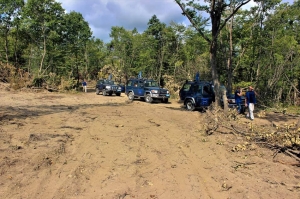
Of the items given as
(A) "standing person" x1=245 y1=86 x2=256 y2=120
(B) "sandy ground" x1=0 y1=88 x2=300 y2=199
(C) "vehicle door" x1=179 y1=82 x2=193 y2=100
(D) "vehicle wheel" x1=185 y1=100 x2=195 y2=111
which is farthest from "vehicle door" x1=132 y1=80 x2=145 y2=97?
(B) "sandy ground" x1=0 y1=88 x2=300 y2=199

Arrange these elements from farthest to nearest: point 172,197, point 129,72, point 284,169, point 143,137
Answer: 1. point 129,72
2. point 143,137
3. point 284,169
4. point 172,197

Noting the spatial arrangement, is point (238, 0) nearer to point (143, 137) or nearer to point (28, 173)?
point (143, 137)

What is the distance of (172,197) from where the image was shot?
194 inches

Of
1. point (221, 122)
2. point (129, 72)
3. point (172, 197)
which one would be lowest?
point (172, 197)

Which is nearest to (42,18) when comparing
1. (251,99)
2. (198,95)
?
(198,95)

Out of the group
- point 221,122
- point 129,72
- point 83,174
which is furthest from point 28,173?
point 129,72

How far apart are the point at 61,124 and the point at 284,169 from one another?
754 cm

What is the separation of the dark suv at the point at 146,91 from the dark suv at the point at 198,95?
4.37 metres

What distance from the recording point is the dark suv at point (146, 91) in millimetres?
21125

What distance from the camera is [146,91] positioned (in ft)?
70.5

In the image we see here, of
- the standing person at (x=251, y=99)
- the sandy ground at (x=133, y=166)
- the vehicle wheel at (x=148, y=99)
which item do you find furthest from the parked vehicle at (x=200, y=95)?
the sandy ground at (x=133, y=166)

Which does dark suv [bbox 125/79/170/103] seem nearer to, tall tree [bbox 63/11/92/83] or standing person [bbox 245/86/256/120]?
standing person [bbox 245/86/256/120]

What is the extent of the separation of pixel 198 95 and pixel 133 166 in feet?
34.8

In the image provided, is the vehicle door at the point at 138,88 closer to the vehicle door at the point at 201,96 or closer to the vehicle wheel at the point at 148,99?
the vehicle wheel at the point at 148,99
